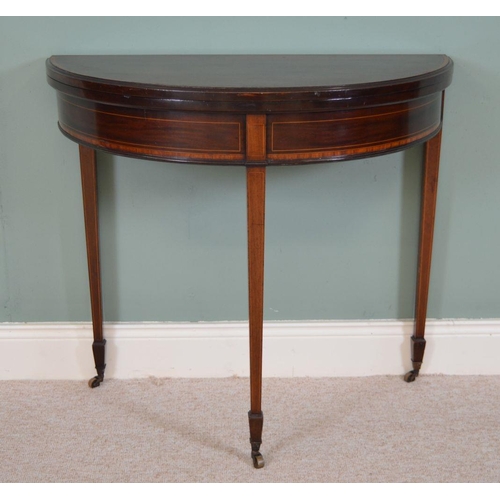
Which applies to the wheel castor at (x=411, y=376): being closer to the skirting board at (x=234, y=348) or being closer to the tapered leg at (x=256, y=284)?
the skirting board at (x=234, y=348)

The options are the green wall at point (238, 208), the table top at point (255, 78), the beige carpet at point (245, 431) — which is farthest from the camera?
the green wall at point (238, 208)

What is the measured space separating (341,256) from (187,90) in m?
0.96

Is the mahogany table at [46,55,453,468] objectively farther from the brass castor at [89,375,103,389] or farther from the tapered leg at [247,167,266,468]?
the brass castor at [89,375,103,389]

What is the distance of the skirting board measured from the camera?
257 cm

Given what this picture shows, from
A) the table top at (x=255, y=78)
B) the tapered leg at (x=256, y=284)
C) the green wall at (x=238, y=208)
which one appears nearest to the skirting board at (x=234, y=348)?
the green wall at (x=238, y=208)

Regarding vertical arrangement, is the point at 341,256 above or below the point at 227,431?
above

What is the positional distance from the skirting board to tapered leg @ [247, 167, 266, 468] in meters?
0.46

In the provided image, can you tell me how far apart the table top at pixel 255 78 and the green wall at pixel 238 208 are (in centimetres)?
10

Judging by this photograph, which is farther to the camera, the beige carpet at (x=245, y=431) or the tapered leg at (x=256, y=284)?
the beige carpet at (x=245, y=431)

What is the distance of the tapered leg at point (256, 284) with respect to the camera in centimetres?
185

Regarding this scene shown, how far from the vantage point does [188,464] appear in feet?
7.13

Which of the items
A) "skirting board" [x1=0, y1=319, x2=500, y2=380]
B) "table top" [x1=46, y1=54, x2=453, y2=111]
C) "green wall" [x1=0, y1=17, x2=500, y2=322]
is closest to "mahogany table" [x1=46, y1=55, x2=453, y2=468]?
"table top" [x1=46, y1=54, x2=453, y2=111]

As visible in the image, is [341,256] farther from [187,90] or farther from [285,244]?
[187,90]

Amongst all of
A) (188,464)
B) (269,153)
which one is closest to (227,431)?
(188,464)
